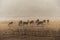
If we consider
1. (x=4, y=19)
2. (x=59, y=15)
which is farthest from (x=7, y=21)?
(x=59, y=15)

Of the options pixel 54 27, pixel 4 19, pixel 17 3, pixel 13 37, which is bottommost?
pixel 13 37

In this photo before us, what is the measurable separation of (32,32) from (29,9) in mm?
319

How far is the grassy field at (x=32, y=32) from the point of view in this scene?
1518 mm

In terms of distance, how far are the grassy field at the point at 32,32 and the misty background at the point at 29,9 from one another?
14 centimetres

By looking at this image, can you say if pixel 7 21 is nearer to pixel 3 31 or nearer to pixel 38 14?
pixel 3 31

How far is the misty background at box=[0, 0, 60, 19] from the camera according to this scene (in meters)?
1.62

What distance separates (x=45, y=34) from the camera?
1.52 meters

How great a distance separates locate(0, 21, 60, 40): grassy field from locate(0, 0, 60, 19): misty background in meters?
0.14

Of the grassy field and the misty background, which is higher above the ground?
the misty background

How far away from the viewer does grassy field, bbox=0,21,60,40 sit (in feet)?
4.98

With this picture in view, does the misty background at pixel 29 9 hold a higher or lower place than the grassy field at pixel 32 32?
higher

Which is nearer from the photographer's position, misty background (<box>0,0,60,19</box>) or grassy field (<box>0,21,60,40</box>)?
grassy field (<box>0,21,60,40</box>)

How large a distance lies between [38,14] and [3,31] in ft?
1.64

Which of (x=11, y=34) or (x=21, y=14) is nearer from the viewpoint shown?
(x=11, y=34)
